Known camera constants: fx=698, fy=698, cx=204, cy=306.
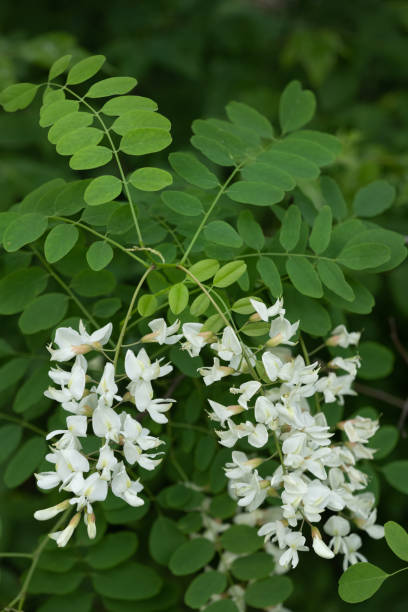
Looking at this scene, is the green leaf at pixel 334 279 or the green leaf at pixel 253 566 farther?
the green leaf at pixel 253 566

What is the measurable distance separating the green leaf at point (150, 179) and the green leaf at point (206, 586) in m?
0.77

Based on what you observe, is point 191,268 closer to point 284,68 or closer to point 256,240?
point 256,240

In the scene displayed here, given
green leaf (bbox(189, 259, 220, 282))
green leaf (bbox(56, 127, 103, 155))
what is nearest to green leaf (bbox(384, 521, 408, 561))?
green leaf (bbox(189, 259, 220, 282))

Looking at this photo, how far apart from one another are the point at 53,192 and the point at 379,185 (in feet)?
2.51

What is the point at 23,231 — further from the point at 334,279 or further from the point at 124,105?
the point at 334,279

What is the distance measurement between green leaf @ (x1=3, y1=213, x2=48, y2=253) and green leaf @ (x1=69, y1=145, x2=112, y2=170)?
0.41ft

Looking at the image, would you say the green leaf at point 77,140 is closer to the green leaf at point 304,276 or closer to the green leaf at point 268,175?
the green leaf at point 268,175

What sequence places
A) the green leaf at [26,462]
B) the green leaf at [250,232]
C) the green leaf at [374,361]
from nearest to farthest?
1. the green leaf at [250,232]
2. the green leaf at [26,462]
3. the green leaf at [374,361]

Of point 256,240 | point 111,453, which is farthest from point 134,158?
point 111,453

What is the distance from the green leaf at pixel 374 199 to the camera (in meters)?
1.61

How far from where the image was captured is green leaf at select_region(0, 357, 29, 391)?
1.43 metres

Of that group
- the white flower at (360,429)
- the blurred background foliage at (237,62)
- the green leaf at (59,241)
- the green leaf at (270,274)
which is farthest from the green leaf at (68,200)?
the blurred background foliage at (237,62)

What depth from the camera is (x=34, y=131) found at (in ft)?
9.11

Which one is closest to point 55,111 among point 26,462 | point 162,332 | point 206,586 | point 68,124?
point 68,124
